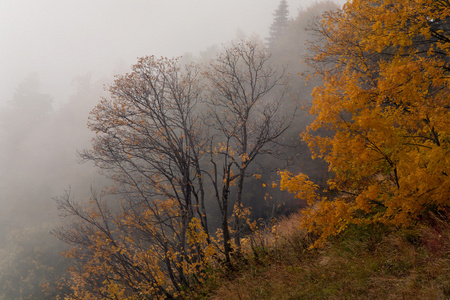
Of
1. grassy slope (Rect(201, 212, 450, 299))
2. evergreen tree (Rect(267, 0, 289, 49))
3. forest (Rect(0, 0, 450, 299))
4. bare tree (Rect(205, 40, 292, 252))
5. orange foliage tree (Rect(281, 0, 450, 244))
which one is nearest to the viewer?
grassy slope (Rect(201, 212, 450, 299))

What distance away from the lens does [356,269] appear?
4.52 m

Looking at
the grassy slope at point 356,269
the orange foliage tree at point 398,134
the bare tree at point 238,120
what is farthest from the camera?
the bare tree at point 238,120

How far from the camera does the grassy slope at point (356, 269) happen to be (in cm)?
365

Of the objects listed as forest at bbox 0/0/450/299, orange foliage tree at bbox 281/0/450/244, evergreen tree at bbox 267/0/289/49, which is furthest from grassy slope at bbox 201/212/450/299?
evergreen tree at bbox 267/0/289/49

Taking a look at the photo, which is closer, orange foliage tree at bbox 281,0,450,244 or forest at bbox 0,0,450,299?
orange foliage tree at bbox 281,0,450,244

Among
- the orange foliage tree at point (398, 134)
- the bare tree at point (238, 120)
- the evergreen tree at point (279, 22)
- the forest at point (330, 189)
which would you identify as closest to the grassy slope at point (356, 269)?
the forest at point (330, 189)

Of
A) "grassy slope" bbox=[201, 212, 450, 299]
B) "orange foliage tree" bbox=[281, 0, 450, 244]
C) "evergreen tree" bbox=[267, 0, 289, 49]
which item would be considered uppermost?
"evergreen tree" bbox=[267, 0, 289, 49]

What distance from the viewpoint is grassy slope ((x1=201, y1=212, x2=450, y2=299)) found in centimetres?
365

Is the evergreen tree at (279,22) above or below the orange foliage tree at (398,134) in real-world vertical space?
above

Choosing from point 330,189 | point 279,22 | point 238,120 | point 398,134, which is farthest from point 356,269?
point 279,22

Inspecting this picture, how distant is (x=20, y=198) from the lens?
30188 millimetres

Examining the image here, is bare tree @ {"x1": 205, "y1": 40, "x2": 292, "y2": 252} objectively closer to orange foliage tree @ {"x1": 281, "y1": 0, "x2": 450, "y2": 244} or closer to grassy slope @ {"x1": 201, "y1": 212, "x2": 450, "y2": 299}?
grassy slope @ {"x1": 201, "y1": 212, "x2": 450, "y2": 299}

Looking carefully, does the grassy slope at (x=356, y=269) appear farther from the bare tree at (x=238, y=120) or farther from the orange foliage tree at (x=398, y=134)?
the bare tree at (x=238, y=120)

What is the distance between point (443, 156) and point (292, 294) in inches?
133
